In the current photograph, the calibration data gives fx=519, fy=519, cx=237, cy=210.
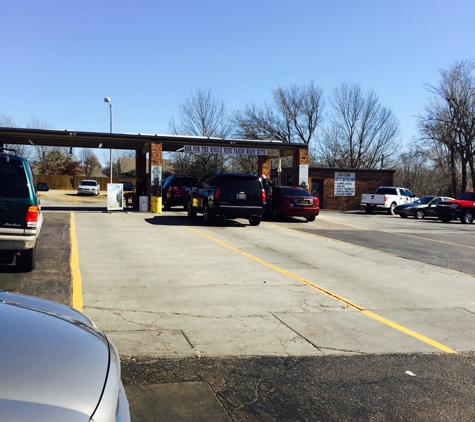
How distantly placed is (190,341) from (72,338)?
294 cm

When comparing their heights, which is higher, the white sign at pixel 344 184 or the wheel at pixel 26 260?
the white sign at pixel 344 184

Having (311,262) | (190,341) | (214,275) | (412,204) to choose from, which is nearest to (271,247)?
(311,262)

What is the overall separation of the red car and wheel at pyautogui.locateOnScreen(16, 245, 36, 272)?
532 inches

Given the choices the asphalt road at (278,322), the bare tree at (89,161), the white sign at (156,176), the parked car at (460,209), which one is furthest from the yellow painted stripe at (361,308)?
the bare tree at (89,161)

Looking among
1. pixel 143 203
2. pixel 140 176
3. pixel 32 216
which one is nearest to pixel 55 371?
pixel 32 216

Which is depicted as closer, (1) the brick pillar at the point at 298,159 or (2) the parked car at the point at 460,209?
(2) the parked car at the point at 460,209

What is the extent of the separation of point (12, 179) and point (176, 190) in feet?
54.0

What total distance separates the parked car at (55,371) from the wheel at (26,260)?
5726 millimetres

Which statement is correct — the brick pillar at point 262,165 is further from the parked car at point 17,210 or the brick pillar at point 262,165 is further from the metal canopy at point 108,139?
the parked car at point 17,210

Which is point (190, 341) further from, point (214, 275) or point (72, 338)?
point (214, 275)

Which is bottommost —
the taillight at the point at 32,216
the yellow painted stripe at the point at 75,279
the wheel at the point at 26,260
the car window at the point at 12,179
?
the yellow painted stripe at the point at 75,279

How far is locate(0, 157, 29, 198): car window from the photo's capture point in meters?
8.38

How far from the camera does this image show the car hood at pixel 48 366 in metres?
2.15

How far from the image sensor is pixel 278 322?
656 cm
